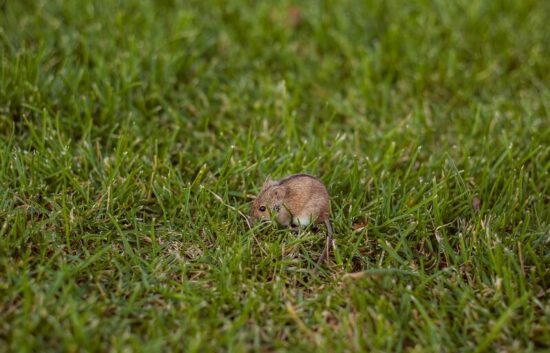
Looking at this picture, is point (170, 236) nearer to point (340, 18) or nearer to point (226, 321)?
point (226, 321)

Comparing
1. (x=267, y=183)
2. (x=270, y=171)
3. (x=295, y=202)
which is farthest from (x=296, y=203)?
(x=270, y=171)

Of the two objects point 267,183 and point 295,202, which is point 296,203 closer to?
point 295,202

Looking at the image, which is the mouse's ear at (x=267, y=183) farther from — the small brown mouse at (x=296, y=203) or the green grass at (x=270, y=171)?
the green grass at (x=270, y=171)

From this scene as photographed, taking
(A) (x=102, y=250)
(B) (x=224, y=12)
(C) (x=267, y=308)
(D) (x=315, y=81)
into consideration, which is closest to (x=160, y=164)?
(A) (x=102, y=250)

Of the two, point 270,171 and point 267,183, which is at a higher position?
point 267,183

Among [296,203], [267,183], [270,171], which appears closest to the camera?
[296,203]

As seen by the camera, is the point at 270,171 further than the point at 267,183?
Yes

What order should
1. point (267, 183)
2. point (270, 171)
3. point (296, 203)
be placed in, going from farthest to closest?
point (270, 171) → point (267, 183) → point (296, 203)

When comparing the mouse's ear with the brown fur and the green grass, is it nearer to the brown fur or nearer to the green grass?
the brown fur

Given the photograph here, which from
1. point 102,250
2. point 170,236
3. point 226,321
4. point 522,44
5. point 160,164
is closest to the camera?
point 226,321
